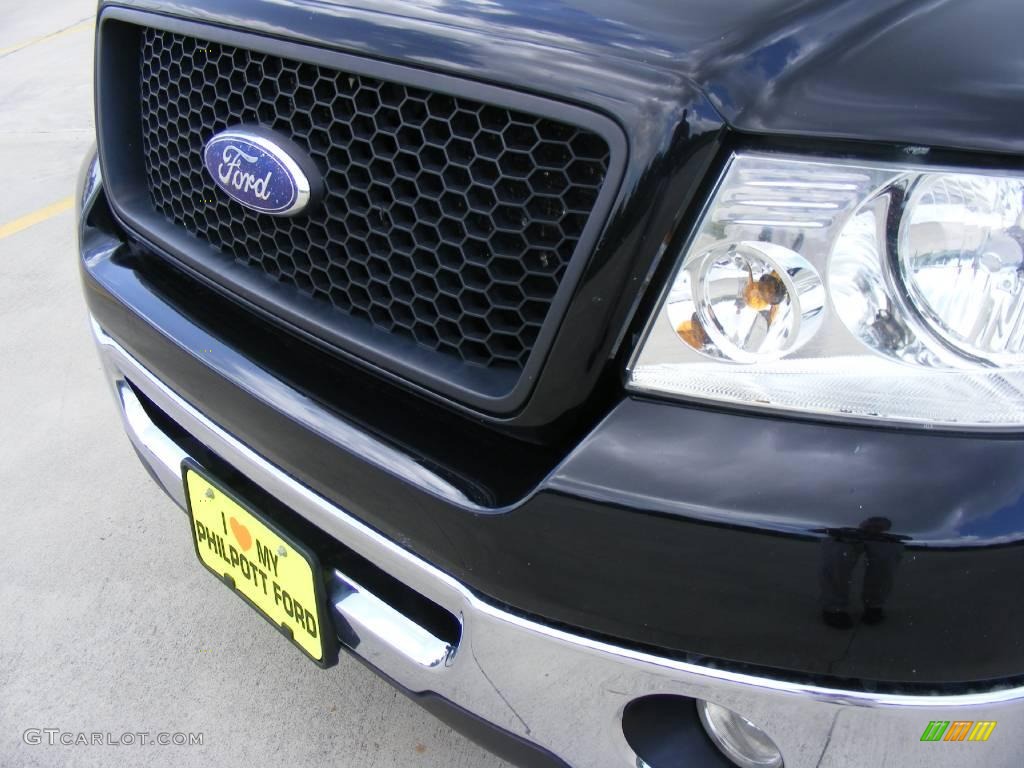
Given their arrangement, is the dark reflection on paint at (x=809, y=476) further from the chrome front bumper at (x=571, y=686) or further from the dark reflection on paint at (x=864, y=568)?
the chrome front bumper at (x=571, y=686)

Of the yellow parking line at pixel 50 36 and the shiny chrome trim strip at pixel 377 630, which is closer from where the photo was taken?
the shiny chrome trim strip at pixel 377 630

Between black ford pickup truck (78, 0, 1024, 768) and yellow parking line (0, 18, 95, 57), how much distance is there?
9297 mm

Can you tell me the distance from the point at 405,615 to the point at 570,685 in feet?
1.05

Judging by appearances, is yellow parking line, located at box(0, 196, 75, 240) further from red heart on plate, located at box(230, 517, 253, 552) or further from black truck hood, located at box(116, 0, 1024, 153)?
black truck hood, located at box(116, 0, 1024, 153)

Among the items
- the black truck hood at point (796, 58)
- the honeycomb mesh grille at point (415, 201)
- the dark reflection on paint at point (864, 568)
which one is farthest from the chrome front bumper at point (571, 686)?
the black truck hood at point (796, 58)

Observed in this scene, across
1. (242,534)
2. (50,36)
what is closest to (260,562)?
(242,534)

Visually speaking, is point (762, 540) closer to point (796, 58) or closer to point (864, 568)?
point (864, 568)

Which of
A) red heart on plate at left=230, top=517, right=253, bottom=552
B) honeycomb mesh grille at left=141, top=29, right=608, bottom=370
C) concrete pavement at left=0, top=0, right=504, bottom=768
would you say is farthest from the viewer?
concrete pavement at left=0, top=0, right=504, bottom=768

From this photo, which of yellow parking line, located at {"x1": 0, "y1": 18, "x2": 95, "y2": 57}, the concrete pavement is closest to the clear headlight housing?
the concrete pavement

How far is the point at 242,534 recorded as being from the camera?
1.62m

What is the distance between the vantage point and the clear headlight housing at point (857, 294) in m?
1.02

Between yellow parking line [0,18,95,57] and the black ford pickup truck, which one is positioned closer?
the black ford pickup truck

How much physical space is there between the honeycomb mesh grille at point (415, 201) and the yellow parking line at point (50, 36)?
353 inches

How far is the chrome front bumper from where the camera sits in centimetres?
107
